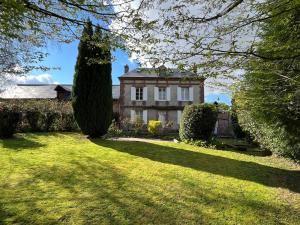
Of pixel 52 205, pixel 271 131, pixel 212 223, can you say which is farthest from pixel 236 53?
pixel 271 131

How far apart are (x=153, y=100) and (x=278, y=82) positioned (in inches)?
950

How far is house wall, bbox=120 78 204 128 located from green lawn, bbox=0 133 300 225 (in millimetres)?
19206

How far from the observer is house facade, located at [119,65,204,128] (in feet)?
96.2

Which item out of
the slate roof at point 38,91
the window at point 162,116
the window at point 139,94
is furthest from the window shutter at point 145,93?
the slate roof at point 38,91

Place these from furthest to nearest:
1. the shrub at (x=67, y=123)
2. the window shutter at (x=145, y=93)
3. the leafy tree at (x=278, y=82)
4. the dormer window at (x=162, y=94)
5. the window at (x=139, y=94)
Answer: the dormer window at (x=162, y=94), the window at (x=139, y=94), the window shutter at (x=145, y=93), the shrub at (x=67, y=123), the leafy tree at (x=278, y=82)

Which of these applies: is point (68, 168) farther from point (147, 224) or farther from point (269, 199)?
point (269, 199)

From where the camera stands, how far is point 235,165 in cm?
916

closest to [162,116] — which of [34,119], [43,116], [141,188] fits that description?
[43,116]

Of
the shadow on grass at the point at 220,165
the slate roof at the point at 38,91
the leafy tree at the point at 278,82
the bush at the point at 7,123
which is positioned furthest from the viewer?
the slate roof at the point at 38,91

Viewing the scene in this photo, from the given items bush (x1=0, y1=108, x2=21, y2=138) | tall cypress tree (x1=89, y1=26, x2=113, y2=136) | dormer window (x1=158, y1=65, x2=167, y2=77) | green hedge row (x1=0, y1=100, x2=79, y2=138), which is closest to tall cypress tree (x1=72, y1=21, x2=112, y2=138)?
tall cypress tree (x1=89, y1=26, x2=113, y2=136)

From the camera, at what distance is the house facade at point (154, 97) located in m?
29.3

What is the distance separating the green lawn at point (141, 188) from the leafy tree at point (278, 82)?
3.38 ft

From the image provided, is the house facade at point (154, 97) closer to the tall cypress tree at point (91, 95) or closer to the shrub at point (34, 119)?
the shrub at point (34, 119)

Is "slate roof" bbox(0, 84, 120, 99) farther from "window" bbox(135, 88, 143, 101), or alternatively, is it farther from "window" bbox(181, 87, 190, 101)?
"window" bbox(181, 87, 190, 101)
